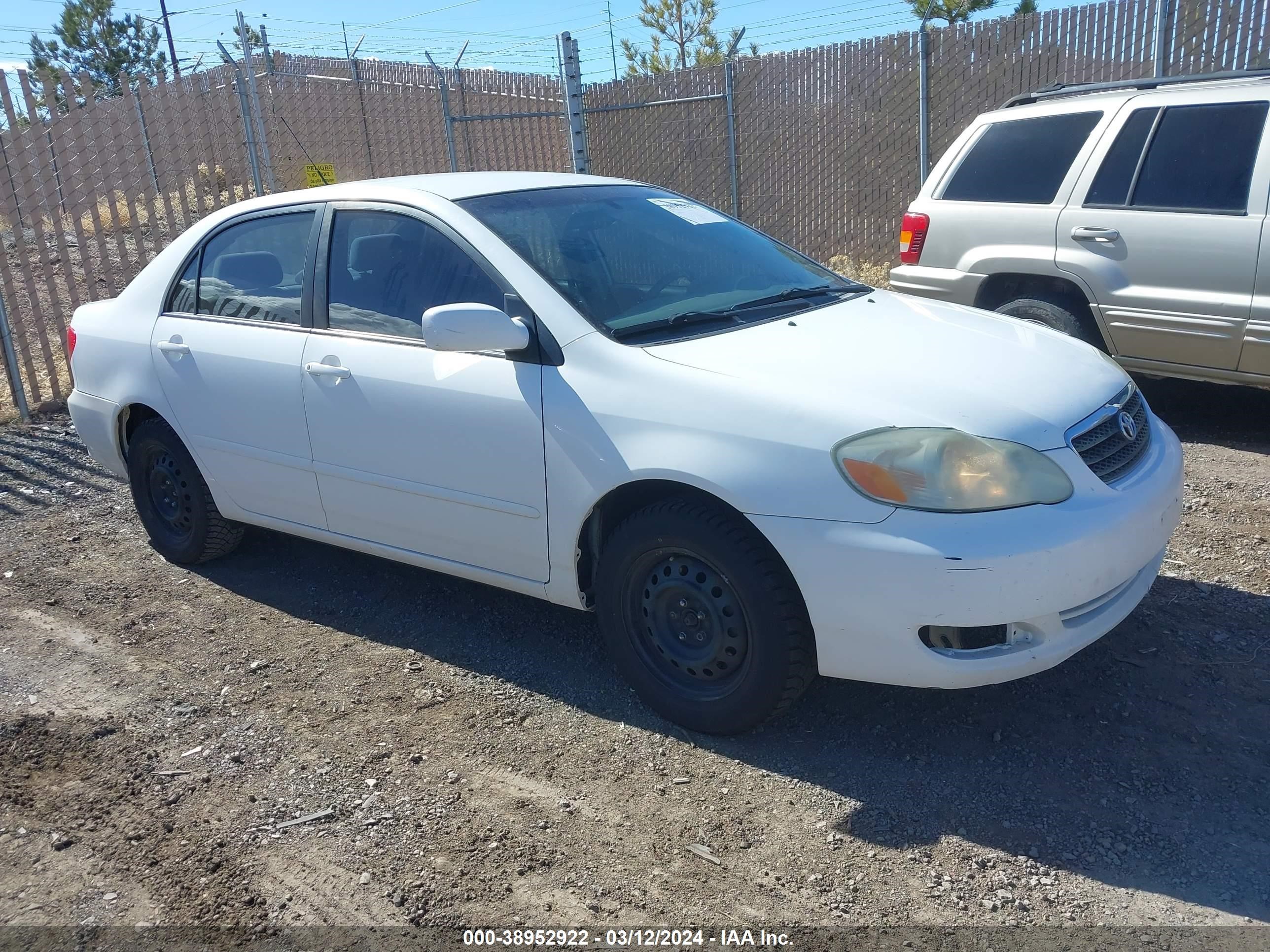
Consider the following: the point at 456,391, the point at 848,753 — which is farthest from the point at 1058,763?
the point at 456,391

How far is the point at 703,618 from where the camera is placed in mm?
3342

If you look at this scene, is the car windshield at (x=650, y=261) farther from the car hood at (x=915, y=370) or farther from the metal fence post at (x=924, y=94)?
the metal fence post at (x=924, y=94)

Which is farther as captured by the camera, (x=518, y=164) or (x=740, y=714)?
(x=518, y=164)

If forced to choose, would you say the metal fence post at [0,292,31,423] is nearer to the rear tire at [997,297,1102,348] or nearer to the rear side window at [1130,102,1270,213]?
the rear tire at [997,297,1102,348]

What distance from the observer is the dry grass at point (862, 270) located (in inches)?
478

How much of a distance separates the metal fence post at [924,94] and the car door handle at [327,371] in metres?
8.78

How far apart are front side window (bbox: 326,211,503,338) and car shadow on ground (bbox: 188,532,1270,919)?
1.27 m

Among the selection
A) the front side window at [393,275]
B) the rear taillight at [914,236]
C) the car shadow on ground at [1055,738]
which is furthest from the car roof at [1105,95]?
the front side window at [393,275]

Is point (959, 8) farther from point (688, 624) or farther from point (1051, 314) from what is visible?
point (688, 624)

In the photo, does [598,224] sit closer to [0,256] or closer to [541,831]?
[541,831]

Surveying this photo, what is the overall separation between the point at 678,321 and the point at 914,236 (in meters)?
3.87

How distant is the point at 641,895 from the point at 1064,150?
5.42 metres

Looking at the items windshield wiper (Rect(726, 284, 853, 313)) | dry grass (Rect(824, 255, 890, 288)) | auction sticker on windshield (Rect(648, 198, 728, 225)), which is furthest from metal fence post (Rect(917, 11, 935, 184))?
windshield wiper (Rect(726, 284, 853, 313))

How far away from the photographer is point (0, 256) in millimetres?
8047
